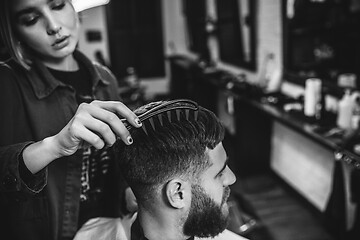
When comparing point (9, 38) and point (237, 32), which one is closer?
point (9, 38)

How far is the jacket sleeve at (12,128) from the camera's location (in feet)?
3.29

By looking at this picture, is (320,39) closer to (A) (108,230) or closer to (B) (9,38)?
(A) (108,230)

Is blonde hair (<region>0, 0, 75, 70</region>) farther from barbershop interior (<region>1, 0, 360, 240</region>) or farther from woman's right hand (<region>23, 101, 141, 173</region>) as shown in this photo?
barbershop interior (<region>1, 0, 360, 240</region>)

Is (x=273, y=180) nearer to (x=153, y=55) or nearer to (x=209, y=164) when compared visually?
(x=209, y=164)

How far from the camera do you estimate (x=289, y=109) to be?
9.72 ft

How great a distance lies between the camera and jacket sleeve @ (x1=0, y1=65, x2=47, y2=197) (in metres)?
1.00

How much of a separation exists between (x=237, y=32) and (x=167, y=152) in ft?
12.1

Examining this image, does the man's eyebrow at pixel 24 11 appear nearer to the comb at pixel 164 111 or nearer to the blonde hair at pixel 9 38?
the blonde hair at pixel 9 38

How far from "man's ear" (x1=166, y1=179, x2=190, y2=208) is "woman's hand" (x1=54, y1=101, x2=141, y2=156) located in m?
0.28

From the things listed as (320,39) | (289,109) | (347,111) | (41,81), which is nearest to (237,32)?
(320,39)

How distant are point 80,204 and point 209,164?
1.70 feet

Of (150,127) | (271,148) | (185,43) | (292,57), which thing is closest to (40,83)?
(150,127)

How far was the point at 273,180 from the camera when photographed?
4004mm

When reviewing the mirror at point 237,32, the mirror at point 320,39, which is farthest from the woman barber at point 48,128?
the mirror at point 237,32
